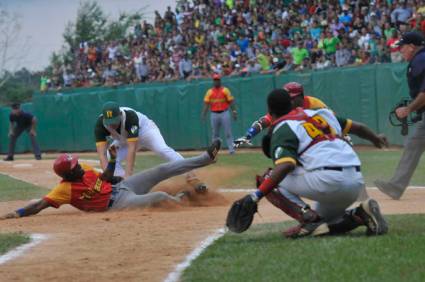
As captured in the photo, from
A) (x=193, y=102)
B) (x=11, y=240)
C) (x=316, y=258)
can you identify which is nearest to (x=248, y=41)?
(x=193, y=102)

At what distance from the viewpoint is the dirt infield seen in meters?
7.12

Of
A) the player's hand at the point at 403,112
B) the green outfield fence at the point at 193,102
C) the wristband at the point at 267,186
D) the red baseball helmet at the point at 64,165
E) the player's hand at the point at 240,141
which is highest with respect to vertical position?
the player's hand at the point at 403,112

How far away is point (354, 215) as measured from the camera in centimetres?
807

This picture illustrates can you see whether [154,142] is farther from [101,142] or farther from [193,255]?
[193,255]

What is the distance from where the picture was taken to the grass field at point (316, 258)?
6391mm

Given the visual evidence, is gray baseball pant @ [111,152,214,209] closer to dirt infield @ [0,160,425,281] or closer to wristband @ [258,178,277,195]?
dirt infield @ [0,160,425,281]

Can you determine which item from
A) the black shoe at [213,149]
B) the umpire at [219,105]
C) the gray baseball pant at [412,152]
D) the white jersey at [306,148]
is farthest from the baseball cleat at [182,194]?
the umpire at [219,105]

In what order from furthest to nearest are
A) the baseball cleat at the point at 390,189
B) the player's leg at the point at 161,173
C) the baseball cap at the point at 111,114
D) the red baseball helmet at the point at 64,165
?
1. the baseball cap at the point at 111,114
2. the player's leg at the point at 161,173
3. the baseball cleat at the point at 390,189
4. the red baseball helmet at the point at 64,165

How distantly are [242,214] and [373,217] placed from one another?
114cm

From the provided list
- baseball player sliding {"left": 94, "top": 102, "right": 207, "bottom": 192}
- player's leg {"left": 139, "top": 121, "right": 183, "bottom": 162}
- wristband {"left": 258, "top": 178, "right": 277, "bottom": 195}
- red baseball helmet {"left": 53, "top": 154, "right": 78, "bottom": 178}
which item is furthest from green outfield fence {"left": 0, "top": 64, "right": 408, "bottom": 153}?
wristband {"left": 258, "top": 178, "right": 277, "bottom": 195}

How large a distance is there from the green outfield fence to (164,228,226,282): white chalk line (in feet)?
50.6

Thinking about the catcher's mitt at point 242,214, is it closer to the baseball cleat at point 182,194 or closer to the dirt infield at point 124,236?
the dirt infield at point 124,236

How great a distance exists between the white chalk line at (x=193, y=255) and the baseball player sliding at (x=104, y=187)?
2.58 m

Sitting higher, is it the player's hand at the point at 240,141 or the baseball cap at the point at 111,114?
the baseball cap at the point at 111,114
